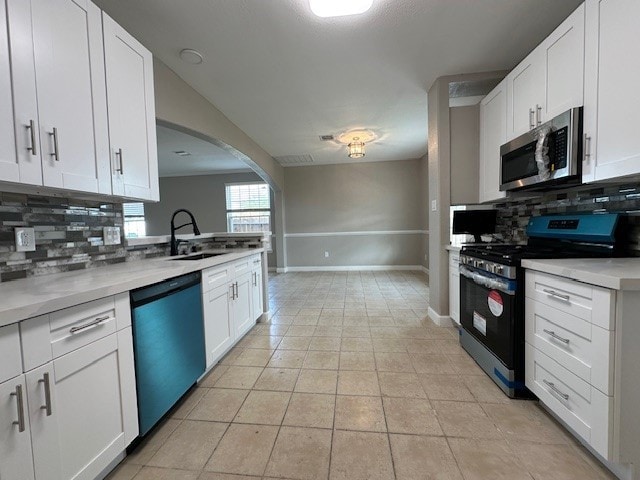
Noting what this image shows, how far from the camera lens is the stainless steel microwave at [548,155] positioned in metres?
1.64

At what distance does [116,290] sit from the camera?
121 cm

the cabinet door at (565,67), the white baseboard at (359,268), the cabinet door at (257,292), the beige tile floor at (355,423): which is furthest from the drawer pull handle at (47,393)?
the white baseboard at (359,268)

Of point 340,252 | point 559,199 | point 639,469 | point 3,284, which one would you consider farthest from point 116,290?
point 340,252

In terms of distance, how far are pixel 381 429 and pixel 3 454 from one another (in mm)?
1535

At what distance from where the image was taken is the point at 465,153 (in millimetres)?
2846

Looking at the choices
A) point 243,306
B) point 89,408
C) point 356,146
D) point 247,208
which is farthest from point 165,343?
point 247,208

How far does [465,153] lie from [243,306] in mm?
2814

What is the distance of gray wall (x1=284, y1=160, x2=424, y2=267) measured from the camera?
6441mm

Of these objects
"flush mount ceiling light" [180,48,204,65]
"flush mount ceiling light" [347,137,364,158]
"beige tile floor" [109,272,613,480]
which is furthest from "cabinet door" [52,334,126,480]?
"flush mount ceiling light" [347,137,364,158]

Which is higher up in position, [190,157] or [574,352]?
[190,157]

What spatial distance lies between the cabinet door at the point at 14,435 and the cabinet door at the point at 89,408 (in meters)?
0.10

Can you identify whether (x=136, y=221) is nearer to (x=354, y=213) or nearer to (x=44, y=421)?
(x=354, y=213)

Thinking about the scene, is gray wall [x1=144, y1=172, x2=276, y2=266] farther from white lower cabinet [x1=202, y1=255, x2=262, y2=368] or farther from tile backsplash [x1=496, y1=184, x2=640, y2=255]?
tile backsplash [x1=496, y1=184, x2=640, y2=255]

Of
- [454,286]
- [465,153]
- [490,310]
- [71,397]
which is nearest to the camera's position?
[71,397]
